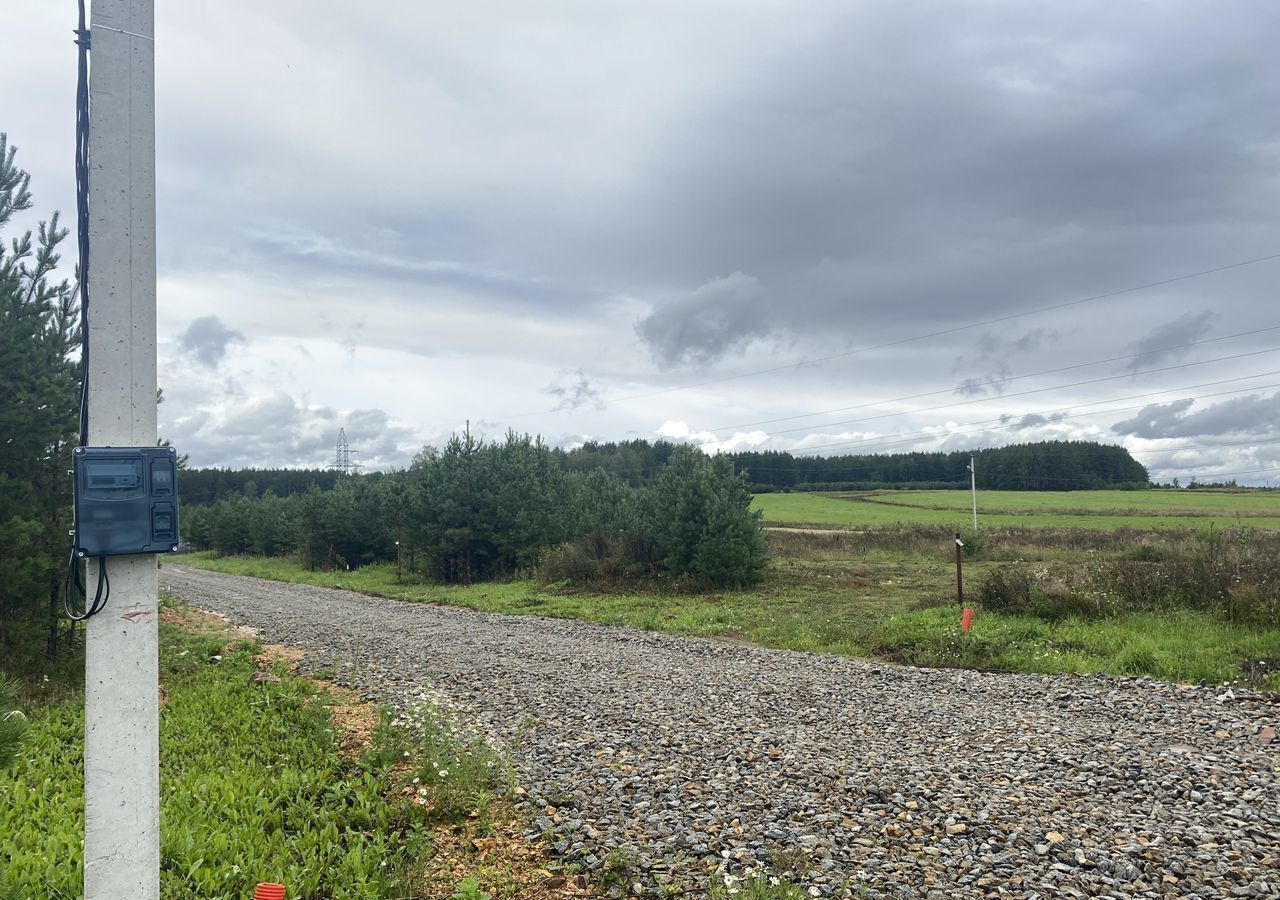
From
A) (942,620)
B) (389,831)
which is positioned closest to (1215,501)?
(942,620)

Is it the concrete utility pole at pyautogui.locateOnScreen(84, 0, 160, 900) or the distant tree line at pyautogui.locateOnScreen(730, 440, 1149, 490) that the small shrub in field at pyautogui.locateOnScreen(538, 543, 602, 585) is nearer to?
the concrete utility pole at pyautogui.locateOnScreen(84, 0, 160, 900)

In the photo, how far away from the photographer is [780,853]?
491 centimetres

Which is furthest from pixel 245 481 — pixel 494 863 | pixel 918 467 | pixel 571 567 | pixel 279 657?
pixel 494 863

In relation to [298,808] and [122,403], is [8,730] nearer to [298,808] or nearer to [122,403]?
[122,403]

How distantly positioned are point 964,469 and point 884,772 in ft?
277

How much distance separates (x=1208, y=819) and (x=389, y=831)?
5.80 meters

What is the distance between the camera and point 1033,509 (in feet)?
194

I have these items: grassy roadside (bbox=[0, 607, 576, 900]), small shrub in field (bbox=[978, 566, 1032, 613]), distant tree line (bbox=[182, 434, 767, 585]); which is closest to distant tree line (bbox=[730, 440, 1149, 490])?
distant tree line (bbox=[182, 434, 767, 585])

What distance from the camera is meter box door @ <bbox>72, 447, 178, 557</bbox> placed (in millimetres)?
2940

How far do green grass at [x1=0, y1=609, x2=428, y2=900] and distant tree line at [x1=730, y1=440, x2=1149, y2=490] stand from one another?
62.8m

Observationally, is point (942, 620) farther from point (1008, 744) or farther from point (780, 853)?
point (780, 853)

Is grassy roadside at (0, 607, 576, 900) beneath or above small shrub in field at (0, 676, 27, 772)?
beneath

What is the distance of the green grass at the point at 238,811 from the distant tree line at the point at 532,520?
55.1 ft

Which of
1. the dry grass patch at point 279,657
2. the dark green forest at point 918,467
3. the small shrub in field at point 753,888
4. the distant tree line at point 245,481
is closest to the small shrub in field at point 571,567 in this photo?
the dry grass patch at point 279,657
